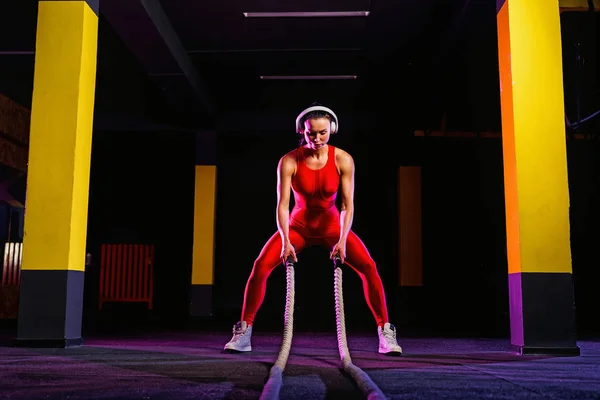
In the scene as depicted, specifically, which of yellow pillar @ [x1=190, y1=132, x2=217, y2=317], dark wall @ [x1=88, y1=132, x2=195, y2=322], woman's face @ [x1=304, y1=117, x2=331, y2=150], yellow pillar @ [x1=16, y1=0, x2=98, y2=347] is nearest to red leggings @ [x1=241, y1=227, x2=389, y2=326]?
woman's face @ [x1=304, y1=117, x2=331, y2=150]

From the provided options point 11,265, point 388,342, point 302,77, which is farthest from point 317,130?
point 11,265

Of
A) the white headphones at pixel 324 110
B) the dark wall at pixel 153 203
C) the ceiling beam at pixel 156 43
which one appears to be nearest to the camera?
the white headphones at pixel 324 110

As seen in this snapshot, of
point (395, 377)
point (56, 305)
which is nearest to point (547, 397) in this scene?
point (395, 377)

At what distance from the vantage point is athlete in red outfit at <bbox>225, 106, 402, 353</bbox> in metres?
3.50

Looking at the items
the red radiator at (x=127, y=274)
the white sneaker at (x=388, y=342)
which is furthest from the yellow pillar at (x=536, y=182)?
the red radiator at (x=127, y=274)

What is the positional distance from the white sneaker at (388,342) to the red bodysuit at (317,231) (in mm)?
55

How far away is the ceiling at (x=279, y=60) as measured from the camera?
5582mm

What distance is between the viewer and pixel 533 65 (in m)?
3.96

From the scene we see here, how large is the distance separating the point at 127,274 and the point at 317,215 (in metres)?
7.12

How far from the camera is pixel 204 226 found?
29.7 feet

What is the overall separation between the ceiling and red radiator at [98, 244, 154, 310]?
7.67 feet

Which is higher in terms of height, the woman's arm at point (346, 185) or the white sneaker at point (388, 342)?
the woman's arm at point (346, 185)

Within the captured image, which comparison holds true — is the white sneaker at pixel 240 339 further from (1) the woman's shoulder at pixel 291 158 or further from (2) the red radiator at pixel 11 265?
(2) the red radiator at pixel 11 265

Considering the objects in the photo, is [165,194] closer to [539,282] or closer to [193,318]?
[193,318]
